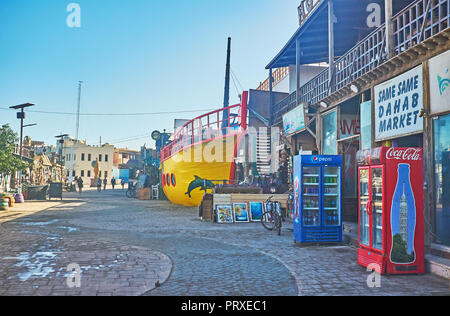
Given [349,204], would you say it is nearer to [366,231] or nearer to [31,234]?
[366,231]

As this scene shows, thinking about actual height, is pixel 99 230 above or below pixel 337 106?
below

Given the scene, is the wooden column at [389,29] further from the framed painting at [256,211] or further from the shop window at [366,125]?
the framed painting at [256,211]

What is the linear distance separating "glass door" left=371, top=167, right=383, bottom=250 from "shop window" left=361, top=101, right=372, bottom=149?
11.3ft

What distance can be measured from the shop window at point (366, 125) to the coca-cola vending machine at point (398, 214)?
11.8ft

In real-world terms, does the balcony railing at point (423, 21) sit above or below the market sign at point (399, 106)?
above

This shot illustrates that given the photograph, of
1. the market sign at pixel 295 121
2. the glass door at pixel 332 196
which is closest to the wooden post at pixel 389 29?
the glass door at pixel 332 196

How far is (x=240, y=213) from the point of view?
570 inches

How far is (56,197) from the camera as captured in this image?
94.2 feet

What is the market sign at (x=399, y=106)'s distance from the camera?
790 centimetres

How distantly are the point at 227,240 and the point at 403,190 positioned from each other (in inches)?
197

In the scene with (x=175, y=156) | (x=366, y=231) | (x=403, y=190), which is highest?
(x=175, y=156)
